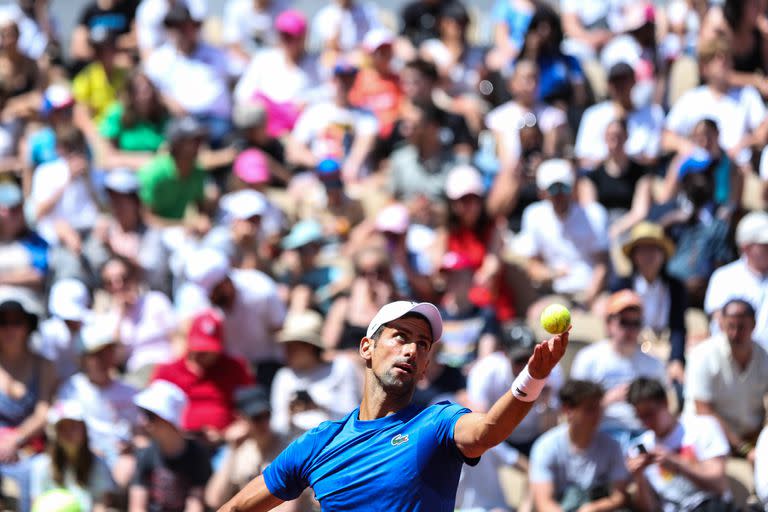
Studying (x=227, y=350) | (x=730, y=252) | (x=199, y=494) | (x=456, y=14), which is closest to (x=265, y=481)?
(x=199, y=494)

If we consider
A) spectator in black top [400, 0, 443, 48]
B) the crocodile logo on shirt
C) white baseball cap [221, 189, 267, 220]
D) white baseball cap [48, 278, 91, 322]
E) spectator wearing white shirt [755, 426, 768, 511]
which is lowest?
spectator wearing white shirt [755, 426, 768, 511]

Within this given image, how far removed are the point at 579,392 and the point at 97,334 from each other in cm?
322

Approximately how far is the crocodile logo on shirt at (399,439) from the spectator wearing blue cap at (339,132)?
265 inches

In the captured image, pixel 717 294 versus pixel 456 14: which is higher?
pixel 456 14

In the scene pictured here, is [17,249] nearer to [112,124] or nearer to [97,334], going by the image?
[97,334]

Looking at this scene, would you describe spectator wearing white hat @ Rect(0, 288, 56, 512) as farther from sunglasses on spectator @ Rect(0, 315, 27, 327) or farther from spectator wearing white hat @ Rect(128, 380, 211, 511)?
spectator wearing white hat @ Rect(128, 380, 211, 511)

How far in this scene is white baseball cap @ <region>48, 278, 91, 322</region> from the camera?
1016 cm

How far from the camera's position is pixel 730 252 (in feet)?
33.2

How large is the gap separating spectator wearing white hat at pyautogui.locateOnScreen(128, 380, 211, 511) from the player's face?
3.49 meters

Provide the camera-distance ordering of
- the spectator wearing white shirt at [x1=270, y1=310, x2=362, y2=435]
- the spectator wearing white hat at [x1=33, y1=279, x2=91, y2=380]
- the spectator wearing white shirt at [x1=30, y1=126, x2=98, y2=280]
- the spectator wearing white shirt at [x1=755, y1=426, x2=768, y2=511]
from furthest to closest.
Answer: the spectator wearing white shirt at [x1=30, y1=126, x2=98, y2=280] < the spectator wearing white hat at [x1=33, y1=279, x2=91, y2=380] < the spectator wearing white shirt at [x1=270, y1=310, x2=362, y2=435] < the spectator wearing white shirt at [x1=755, y1=426, x2=768, y2=511]

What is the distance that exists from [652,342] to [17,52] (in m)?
6.50

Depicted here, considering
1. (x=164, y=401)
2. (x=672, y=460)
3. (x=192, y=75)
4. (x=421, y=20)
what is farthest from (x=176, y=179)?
(x=672, y=460)

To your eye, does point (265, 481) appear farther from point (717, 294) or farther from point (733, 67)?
point (733, 67)

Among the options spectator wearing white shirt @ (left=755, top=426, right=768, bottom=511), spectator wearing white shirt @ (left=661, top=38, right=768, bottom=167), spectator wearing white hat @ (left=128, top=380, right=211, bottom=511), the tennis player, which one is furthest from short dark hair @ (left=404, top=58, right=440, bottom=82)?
the tennis player
